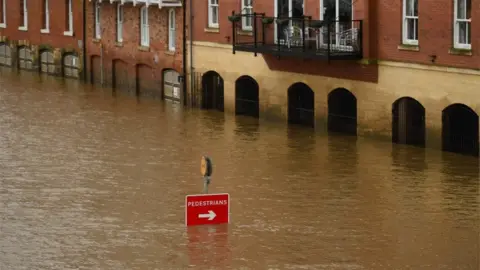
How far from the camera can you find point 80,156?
1569 inches

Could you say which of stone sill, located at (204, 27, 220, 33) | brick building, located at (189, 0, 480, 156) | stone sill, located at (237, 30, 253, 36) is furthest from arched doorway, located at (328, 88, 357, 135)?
stone sill, located at (204, 27, 220, 33)

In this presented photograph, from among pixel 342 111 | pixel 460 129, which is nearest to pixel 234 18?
pixel 342 111

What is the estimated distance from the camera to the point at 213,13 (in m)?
50.0

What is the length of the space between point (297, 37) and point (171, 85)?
9810 mm

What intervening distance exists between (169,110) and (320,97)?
25.1ft

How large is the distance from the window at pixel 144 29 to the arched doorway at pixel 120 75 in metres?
1.71

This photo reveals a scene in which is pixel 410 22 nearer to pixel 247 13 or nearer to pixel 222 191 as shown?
pixel 247 13

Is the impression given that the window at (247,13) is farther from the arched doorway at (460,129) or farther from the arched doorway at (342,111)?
the arched doorway at (460,129)

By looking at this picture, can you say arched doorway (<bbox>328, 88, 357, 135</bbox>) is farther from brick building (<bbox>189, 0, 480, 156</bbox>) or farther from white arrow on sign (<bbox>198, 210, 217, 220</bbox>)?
white arrow on sign (<bbox>198, 210, 217, 220</bbox>)

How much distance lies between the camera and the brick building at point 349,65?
128 feet

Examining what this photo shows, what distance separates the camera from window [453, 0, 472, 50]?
3816 centimetres

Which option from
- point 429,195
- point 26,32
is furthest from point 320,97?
point 26,32

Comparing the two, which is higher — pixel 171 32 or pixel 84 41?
pixel 171 32

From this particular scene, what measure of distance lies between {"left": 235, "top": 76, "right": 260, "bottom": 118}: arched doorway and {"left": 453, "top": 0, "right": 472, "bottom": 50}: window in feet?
37.7
